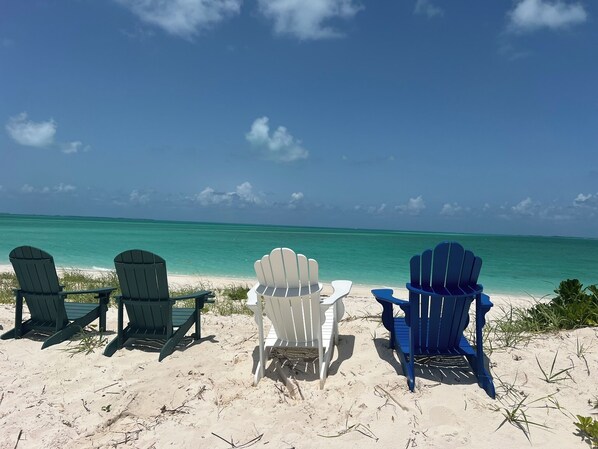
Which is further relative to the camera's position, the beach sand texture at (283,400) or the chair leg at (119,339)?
the chair leg at (119,339)

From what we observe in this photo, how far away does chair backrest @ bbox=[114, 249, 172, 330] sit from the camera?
12.8ft

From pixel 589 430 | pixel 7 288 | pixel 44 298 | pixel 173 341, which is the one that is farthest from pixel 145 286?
pixel 7 288

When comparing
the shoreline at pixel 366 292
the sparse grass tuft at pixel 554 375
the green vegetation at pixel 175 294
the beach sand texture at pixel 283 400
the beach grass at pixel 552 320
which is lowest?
the shoreline at pixel 366 292

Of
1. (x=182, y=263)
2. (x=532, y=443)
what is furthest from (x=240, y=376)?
(x=182, y=263)

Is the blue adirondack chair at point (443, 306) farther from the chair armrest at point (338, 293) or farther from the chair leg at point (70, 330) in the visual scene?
the chair leg at point (70, 330)

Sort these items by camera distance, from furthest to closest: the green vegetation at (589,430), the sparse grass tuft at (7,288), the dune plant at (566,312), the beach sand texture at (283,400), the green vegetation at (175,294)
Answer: the sparse grass tuft at (7,288) < the green vegetation at (175,294) < the dune plant at (566,312) < the beach sand texture at (283,400) < the green vegetation at (589,430)

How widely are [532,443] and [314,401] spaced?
58.1 inches

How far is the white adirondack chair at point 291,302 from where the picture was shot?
3.39 m

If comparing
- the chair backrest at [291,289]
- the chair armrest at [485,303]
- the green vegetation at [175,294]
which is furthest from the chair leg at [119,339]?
the chair armrest at [485,303]

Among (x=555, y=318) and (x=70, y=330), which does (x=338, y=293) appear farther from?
(x=70, y=330)

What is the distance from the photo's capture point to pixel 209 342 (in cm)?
439

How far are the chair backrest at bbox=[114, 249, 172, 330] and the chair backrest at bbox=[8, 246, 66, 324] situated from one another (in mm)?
892

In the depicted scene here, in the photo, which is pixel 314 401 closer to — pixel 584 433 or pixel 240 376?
pixel 240 376

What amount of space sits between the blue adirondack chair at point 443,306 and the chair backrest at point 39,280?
144 inches
